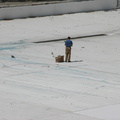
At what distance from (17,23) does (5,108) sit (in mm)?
29586

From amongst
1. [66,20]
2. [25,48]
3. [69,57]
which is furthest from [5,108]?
[66,20]

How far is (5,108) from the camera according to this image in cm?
2358

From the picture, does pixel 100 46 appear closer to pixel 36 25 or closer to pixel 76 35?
pixel 76 35

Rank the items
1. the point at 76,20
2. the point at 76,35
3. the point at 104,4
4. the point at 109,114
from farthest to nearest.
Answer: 1. the point at 104,4
2. the point at 76,20
3. the point at 76,35
4. the point at 109,114

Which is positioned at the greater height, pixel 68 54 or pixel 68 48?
pixel 68 48

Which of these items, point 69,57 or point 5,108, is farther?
point 69,57

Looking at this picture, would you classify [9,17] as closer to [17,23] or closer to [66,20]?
[17,23]

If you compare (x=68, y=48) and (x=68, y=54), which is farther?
(x=68, y=54)

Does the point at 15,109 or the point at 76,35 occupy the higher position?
the point at 76,35

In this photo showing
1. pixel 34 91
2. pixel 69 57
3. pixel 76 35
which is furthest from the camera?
pixel 76 35

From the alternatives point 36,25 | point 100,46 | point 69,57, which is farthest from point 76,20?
point 69,57

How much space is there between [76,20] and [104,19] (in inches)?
120

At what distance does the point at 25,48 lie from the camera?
138ft

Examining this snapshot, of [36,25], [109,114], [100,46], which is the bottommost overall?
[109,114]
